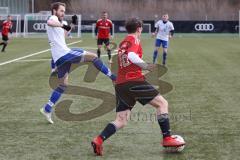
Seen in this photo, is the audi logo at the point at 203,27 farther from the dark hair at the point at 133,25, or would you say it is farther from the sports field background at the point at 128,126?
the dark hair at the point at 133,25

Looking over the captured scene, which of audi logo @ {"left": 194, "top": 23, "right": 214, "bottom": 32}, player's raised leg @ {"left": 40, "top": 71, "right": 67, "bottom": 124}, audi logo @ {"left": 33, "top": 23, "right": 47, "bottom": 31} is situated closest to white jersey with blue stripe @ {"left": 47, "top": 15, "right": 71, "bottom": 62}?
player's raised leg @ {"left": 40, "top": 71, "right": 67, "bottom": 124}

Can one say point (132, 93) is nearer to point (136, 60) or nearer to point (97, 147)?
point (136, 60)

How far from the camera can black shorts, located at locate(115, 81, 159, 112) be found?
6.85m

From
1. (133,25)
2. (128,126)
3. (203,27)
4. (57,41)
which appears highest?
(133,25)

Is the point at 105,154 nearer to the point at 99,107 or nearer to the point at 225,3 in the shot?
the point at 99,107

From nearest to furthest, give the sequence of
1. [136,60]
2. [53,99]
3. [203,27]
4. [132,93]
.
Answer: [136,60], [132,93], [53,99], [203,27]

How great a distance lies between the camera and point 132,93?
6.90 m

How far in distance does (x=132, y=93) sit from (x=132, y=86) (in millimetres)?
112

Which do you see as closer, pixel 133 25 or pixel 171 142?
pixel 133 25

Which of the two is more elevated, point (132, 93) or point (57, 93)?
point (132, 93)

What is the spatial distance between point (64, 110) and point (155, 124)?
82.9 inches

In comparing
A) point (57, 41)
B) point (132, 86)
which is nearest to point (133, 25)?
point (132, 86)

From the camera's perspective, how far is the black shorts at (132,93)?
22.5 ft

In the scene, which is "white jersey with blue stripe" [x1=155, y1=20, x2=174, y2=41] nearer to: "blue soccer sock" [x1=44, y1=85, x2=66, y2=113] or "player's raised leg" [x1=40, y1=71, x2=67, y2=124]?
"player's raised leg" [x1=40, y1=71, x2=67, y2=124]
